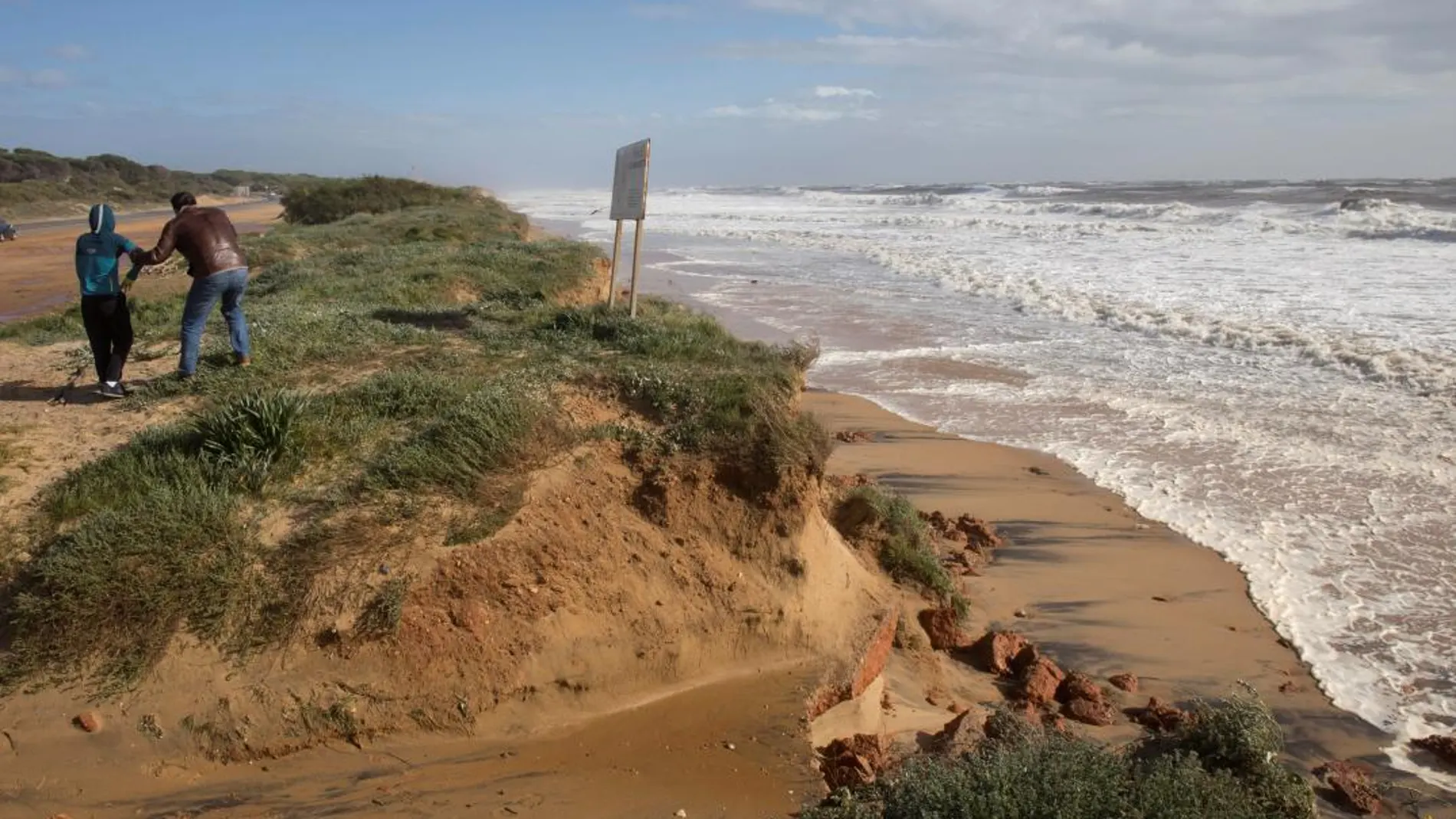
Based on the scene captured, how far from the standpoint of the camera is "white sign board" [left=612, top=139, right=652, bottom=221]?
29.9ft

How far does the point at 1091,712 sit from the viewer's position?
521 cm

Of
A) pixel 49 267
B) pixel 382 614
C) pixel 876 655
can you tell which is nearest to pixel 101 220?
pixel 382 614

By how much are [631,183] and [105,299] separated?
15.1 ft

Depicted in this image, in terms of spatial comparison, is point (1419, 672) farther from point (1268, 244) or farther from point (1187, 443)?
point (1268, 244)

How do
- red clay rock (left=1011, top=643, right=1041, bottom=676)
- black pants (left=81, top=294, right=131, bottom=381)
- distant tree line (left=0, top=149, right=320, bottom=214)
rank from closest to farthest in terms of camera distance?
red clay rock (left=1011, top=643, right=1041, bottom=676)
black pants (left=81, top=294, right=131, bottom=381)
distant tree line (left=0, top=149, right=320, bottom=214)

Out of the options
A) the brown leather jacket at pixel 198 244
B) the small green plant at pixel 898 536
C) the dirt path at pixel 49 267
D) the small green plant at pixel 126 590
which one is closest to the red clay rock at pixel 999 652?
the small green plant at pixel 898 536

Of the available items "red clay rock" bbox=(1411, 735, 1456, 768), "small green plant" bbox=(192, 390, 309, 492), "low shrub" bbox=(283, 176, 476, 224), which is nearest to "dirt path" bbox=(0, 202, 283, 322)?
"low shrub" bbox=(283, 176, 476, 224)

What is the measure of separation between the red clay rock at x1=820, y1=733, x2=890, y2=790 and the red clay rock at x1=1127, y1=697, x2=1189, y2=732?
1515mm

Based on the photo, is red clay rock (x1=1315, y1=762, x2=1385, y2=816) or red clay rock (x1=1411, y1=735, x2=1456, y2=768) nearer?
red clay rock (x1=1315, y1=762, x2=1385, y2=816)

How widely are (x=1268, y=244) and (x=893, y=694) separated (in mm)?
27057

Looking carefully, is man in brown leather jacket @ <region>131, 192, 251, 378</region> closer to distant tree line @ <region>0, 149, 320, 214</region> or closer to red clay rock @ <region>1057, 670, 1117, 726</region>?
red clay rock @ <region>1057, 670, 1117, 726</region>

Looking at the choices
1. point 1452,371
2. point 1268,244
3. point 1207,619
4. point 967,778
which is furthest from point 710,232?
point 967,778

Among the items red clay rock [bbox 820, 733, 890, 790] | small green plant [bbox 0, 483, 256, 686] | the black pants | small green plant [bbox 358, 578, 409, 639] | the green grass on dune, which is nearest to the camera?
red clay rock [bbox 820, 733, 890, 790]

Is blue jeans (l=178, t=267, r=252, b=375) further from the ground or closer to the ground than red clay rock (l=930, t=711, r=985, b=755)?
further from the ground
